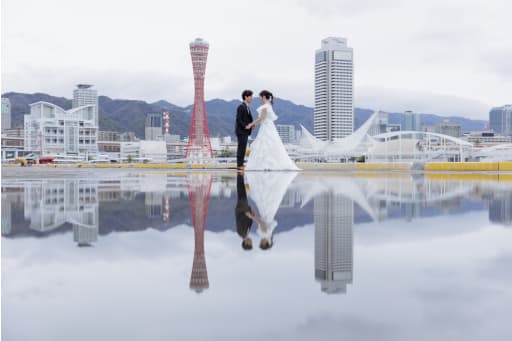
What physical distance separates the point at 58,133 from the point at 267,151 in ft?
242

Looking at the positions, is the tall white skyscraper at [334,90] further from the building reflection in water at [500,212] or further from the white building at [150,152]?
the building reflection in water at [500,212]

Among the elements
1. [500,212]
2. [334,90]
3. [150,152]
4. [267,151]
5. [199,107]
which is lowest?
[500,212]

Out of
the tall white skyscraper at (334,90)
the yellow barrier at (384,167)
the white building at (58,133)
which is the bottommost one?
the yellow barrier at (384,167)

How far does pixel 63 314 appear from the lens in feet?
5.88

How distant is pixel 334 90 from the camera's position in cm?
18962

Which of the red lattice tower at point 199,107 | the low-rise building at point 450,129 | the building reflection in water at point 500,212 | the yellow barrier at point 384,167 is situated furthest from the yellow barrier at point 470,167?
the low-rise building at point 450,129

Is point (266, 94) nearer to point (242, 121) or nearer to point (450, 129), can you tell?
point (242, 121)

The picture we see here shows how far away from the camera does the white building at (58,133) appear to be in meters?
81.2

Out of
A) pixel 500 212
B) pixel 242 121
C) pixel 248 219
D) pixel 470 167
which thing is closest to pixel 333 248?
pixel 248 219

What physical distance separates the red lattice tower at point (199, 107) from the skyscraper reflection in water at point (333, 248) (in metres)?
68.8

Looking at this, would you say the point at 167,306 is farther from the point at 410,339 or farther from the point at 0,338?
the point at 410,339

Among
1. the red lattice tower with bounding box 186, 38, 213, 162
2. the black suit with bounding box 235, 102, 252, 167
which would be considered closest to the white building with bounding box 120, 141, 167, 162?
the red lattice tower with bounding box 186, 38, 213, 162

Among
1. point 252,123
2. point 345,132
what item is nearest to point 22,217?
point 252,123

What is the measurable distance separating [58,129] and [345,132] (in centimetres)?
12720
